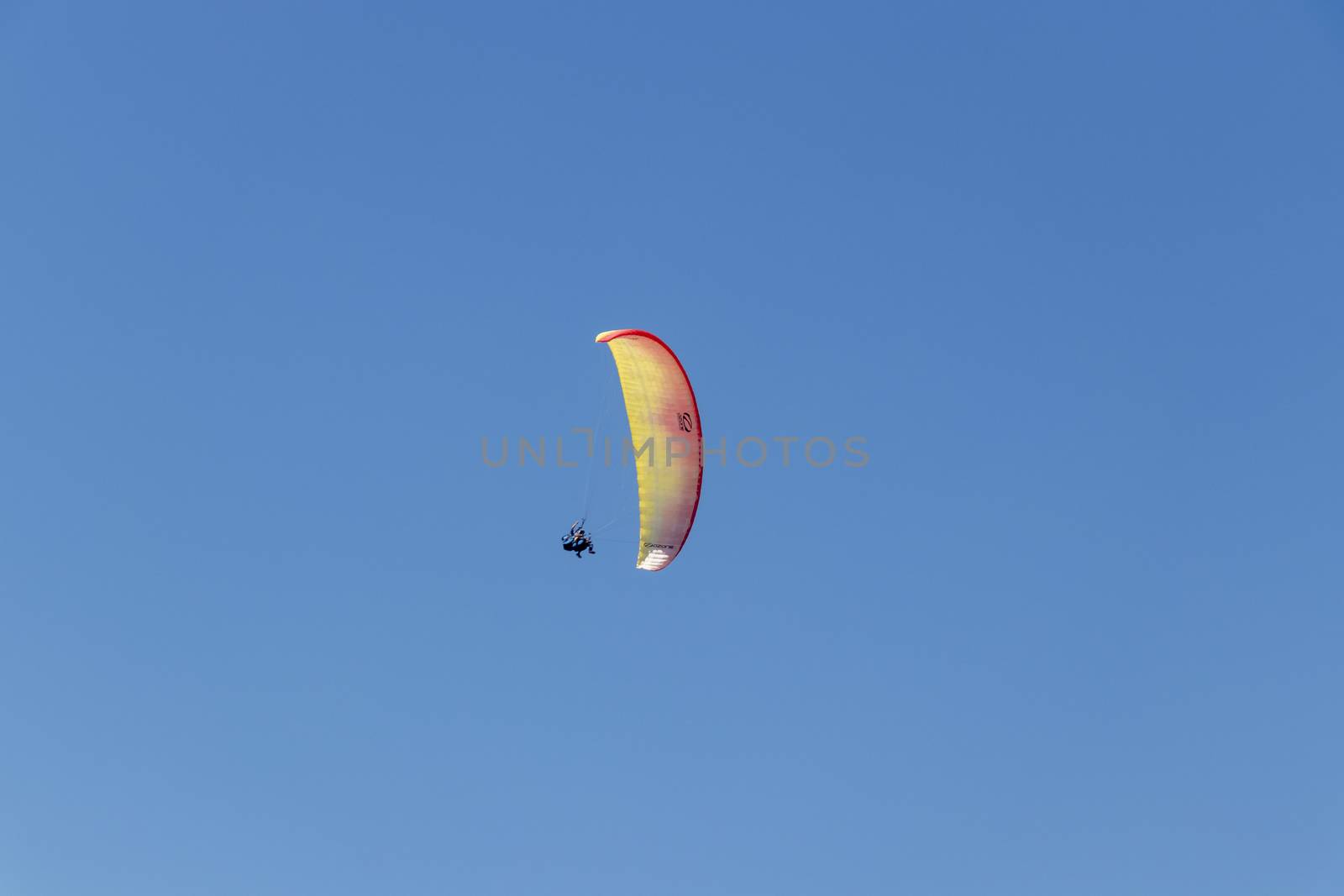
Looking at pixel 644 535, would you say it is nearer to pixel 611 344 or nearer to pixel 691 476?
pixel 691 476

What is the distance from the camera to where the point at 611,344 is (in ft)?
192

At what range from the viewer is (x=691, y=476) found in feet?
195

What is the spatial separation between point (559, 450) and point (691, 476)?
4799 mm

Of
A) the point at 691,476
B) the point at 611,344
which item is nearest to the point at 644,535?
the point at 691,476

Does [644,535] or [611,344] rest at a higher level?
[611,344]

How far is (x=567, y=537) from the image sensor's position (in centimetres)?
6128

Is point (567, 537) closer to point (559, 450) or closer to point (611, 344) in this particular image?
point (559, 450)

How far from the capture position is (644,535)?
5956cm

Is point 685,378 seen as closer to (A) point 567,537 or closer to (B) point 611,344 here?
(B) point 611,344

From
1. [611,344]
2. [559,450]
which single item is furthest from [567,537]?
[611,344]

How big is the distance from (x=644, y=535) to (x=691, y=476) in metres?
2.30

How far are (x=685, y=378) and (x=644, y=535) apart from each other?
16.1 ft

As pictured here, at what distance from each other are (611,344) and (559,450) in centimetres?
491

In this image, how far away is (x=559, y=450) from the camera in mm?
61844
